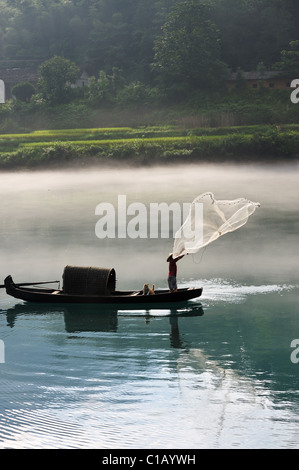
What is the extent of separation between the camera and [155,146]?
59.6m

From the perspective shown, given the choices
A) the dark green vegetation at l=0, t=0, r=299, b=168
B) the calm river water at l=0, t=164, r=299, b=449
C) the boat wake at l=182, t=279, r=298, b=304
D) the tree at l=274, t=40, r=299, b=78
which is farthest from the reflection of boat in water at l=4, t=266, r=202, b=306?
the tree at l=274, t=40, r=299, b=78

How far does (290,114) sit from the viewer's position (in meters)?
65.0

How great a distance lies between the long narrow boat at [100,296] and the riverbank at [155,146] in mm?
36572

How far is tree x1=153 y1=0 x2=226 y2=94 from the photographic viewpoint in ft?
235

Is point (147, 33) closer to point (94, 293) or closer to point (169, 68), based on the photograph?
point (169, 68)

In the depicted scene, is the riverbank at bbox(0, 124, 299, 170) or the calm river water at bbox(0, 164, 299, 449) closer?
the calm river water at bbox(0, 164, 299, 449)

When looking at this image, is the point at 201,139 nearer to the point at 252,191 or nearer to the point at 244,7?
the point at 252,191

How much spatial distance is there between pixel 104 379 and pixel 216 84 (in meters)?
59.9

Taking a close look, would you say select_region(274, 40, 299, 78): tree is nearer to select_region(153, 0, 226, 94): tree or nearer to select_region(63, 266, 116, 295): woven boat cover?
select_region(153, 0, 226, 94): tree

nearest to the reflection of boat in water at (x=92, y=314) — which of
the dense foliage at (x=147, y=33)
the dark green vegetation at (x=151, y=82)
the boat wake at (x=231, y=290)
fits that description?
the boat wake at (x=231, y=290)

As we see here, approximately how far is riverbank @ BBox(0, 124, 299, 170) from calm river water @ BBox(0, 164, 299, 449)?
21.6m

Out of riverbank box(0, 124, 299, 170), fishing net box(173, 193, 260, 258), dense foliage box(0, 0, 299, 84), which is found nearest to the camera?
fishing net box(173, 193, 260, 258)

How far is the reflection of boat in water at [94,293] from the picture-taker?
21797 millimetres
